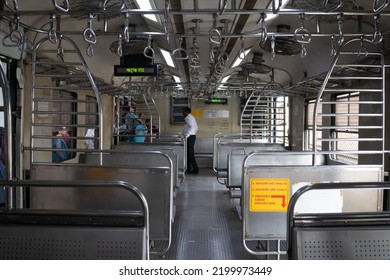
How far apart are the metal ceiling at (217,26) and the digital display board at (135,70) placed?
32 centimetres

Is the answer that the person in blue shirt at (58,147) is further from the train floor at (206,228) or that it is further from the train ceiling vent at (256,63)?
the train ceiling vent at (256,63)

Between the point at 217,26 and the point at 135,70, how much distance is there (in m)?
1.45

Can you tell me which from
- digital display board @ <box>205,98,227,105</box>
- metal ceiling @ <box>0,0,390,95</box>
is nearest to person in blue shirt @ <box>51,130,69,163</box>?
metal ceiling @ <box>0,0,390,95</box>

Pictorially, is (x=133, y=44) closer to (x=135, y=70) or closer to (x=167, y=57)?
(x=135, y=70)

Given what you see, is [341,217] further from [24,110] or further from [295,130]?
[295,130]

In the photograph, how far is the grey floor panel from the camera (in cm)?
415

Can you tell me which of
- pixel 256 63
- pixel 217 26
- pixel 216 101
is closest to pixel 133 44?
pixel 217 26

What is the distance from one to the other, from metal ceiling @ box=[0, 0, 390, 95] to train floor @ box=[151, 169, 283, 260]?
2.08 metres

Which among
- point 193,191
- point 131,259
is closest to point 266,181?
point 131,259

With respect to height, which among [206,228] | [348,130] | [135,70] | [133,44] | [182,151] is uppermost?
[133,44]

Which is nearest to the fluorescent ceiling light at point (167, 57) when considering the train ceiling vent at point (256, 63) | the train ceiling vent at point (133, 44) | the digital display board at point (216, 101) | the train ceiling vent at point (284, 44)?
the train ceiling vent at point (133, 44)

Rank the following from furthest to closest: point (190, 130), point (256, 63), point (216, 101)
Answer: point (216, 101) < point (190, 130) < point (256, 63)

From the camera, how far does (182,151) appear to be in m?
6.66

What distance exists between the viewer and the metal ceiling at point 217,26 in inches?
109
